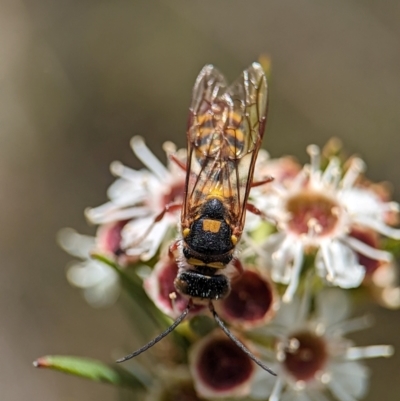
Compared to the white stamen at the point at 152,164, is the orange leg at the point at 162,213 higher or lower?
lower

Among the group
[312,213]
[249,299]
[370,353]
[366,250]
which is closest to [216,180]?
[249,299]

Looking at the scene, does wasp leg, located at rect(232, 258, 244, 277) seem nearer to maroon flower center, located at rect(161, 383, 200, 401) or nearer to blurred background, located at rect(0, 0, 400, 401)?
maroon flower center, located at rect(161, 383, 200, 401)

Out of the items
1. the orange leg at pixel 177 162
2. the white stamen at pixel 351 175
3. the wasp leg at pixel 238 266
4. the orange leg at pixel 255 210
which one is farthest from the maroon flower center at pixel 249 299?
the white stamen at pixel 351 175

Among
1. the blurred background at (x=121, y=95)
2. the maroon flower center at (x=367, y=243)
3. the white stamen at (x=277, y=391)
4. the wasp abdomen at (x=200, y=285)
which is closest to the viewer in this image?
the wasp abdomen at (x=200, y=285)

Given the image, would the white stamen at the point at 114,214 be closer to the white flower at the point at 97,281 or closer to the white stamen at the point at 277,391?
the white flower at the point at 97,281

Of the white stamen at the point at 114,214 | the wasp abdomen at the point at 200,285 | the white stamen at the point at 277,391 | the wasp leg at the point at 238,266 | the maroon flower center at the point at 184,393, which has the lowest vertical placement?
the white stamen at the point at 277,391

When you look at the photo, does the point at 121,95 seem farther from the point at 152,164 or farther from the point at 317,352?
the point at 317,352

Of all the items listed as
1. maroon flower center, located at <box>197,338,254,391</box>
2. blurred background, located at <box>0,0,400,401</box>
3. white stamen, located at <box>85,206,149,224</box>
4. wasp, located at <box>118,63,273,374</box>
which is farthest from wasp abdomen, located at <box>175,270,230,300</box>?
blurred background, located at <box>0,0,400,401</box>
